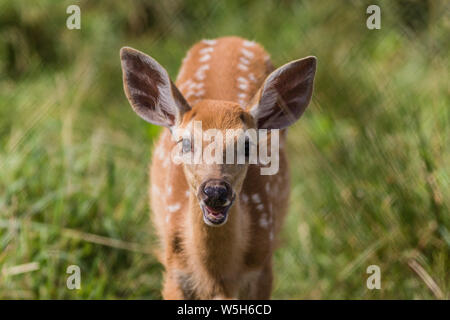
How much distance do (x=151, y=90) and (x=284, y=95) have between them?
676 mm

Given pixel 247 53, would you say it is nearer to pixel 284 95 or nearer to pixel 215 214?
pixel 284 95

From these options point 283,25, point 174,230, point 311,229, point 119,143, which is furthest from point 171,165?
point 283,25

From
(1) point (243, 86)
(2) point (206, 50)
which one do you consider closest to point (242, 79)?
(1) point (243, 86)

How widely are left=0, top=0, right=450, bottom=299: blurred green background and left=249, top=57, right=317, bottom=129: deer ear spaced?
0.94 meters

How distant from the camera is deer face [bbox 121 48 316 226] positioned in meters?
3.30

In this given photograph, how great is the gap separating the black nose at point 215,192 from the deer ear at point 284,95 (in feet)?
1.79

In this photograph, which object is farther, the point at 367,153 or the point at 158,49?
the point at 158,49

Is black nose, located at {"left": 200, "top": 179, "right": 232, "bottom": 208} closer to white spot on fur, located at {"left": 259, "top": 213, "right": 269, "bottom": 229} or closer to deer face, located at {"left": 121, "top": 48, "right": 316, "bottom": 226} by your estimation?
deer face, located at {"left": 121, "top": 48, "right": 316, "bottom": 226}

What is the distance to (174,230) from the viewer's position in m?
3.99

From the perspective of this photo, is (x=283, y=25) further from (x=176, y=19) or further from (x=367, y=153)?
(x=367, y=153)
